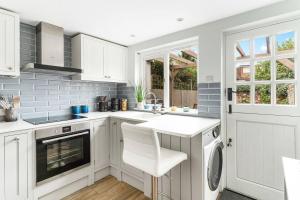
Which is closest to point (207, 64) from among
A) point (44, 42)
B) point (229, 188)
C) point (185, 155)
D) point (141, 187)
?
point (185, 155)

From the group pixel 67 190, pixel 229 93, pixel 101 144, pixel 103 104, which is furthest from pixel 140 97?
pixel 67 190

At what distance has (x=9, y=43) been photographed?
1.84m

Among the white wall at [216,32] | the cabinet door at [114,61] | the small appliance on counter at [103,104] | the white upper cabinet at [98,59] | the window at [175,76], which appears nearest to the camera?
the white wall at [216,32]

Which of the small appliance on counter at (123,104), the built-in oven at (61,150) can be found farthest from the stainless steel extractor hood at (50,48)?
the small appliance on counter at (123,104)

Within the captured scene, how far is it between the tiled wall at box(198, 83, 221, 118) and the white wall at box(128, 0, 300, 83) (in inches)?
3.7

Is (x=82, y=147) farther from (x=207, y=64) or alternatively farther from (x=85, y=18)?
(x=207, y=64)

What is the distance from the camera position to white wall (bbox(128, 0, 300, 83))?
1.69m

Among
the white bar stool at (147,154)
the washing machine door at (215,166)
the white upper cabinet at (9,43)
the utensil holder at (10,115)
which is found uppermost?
the white upper cabinet at (9,43)

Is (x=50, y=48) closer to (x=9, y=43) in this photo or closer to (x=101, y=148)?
(x=9, y=43)

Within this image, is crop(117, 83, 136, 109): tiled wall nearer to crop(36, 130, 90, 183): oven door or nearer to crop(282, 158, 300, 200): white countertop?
crop(36, 130, 90, 183): oven door

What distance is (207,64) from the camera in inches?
86.3

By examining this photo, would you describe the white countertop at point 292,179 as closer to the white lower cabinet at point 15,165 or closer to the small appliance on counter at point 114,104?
the white lower cabinet at point 15,165

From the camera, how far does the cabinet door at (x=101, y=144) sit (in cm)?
236

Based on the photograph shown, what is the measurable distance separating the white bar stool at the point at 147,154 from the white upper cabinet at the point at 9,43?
61.2 inches
